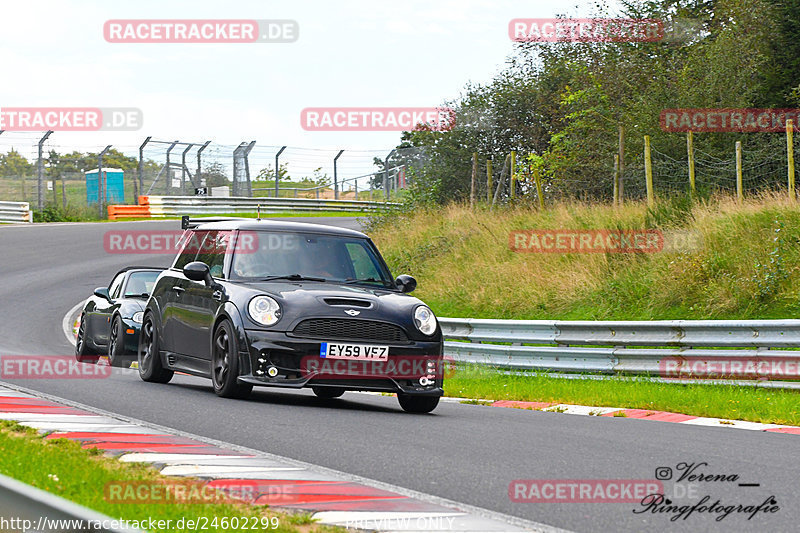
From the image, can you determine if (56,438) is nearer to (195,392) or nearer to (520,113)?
(195,392)

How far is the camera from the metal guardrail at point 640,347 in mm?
12155

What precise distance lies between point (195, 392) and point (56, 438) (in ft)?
11.8

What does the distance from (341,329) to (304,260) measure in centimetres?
136

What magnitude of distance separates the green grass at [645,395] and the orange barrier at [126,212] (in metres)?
30.8

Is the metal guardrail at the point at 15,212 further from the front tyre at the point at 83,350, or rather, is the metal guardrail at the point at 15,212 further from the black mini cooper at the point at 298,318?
the black mini cooper at the point at 298,318

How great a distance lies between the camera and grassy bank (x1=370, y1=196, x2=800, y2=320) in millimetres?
15055

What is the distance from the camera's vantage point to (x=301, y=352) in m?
9.21

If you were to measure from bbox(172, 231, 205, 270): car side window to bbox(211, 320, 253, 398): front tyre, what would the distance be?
71.7 inches

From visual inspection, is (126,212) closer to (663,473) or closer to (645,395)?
(645,395)

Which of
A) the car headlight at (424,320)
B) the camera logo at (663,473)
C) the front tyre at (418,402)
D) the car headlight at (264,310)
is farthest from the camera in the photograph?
the front tyre at (418,402)

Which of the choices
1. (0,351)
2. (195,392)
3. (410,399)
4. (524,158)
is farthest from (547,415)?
(524,158)

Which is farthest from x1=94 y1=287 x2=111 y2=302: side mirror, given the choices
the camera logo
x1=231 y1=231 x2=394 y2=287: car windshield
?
the camera logo

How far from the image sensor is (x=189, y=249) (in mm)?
11703

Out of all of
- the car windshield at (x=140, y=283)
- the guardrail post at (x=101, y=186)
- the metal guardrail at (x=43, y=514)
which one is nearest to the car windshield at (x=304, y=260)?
the car windshield at (x=140, y=283)
